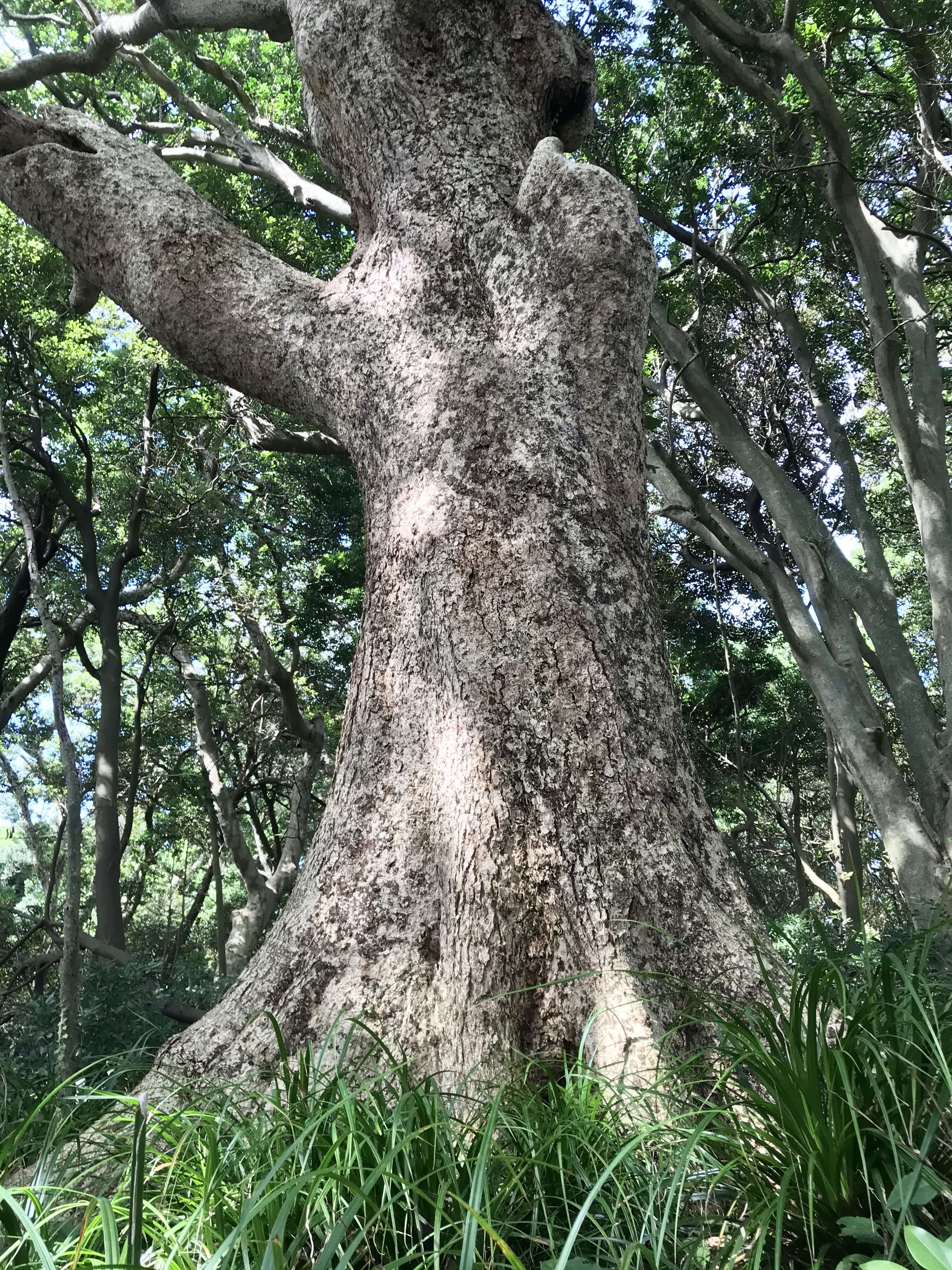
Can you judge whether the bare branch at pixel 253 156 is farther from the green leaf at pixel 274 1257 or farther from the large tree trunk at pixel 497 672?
the green leaf at pixel 274 1257

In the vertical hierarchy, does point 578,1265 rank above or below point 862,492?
below

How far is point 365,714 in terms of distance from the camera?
8.79ft

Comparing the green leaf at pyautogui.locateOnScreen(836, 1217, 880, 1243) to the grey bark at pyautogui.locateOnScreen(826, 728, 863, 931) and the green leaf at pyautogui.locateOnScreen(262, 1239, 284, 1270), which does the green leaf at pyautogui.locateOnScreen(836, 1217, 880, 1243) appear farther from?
the grey bark at pyautogui.locateOnScreen(826, 728, 863, 931)

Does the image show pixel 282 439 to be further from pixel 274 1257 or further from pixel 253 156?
pixel 274 1257

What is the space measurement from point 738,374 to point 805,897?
6.77m

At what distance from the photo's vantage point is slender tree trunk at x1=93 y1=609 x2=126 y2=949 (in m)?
7.05

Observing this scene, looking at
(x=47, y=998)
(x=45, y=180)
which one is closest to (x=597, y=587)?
(x=45, y=180)

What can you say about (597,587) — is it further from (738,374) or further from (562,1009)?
(738,374)

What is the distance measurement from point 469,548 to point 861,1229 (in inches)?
74.8

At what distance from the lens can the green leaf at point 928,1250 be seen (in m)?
0.93

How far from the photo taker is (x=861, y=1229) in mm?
1251

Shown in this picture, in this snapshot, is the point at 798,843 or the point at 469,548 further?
the point at 798,843

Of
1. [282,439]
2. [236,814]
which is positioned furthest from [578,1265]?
[236,814]

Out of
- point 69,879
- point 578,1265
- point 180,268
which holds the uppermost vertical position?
point 180,268
